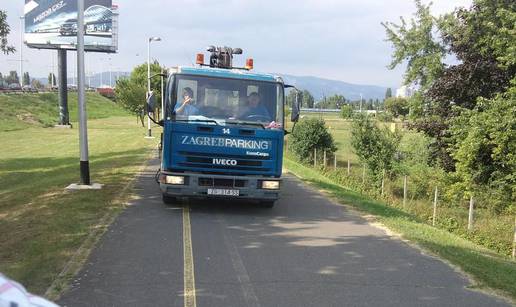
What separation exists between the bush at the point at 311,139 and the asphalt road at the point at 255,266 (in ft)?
58.5

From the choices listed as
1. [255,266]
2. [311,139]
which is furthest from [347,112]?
[255,266]

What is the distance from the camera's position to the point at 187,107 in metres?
9.54

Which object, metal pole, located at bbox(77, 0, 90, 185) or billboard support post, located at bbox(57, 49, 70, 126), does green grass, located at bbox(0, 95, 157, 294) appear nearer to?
metal pole, located at bbox(77, 0, 90, 185)

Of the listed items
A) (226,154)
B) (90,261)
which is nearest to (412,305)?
(90,261)

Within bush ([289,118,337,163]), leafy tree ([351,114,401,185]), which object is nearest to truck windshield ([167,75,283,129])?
leafy tree ([351,114,401,185])

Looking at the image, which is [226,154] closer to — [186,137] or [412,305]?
[186,137]

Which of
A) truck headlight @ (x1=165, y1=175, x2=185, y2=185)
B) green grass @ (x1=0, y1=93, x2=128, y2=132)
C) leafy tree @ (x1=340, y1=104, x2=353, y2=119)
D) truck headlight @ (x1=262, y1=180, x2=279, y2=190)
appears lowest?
green grass @ (x1=0, y1=93, x2=128, y2=132)

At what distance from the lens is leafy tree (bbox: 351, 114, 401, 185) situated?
20406 mm

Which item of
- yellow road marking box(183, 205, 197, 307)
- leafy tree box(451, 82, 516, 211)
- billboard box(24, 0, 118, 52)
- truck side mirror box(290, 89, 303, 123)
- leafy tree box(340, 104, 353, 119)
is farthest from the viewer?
billboard box(24, 0, 118, 52)

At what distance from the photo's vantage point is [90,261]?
Result: 642cm

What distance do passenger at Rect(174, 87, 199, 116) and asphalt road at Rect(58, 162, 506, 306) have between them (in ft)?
6.29

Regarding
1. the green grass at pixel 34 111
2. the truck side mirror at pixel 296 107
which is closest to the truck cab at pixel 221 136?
the truck side mirror at pixel 296 107

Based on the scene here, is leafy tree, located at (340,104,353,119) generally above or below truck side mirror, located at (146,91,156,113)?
below

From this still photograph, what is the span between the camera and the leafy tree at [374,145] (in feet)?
66.9
